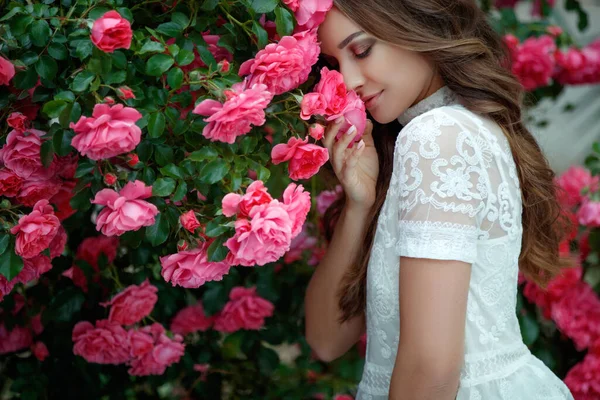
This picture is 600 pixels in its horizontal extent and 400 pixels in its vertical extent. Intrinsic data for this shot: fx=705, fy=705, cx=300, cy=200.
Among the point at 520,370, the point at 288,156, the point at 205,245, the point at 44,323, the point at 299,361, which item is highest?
the point at 288,156

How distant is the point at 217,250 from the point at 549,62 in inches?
77.9

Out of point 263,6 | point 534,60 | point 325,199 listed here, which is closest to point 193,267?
point 263,6

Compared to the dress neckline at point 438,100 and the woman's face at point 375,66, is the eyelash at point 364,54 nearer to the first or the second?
the woman's face at point 375,66

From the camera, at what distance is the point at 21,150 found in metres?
1.33

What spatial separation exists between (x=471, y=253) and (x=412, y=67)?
0.46 m

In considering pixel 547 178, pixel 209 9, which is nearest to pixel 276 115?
pixel 209 9

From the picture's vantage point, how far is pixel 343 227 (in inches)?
73.5

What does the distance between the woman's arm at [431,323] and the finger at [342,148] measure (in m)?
0.31

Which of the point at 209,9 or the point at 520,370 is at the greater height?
the point at 209,9

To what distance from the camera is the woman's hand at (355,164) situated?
1615 millimetres

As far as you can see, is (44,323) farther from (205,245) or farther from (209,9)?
(209,9)

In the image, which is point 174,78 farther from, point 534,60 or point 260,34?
point 534,60

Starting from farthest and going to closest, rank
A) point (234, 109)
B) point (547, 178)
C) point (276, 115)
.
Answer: point (547, 178), point (276, 115), point (234, 109)

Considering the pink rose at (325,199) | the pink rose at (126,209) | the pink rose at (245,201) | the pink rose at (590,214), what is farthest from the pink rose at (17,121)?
the pink rose at (590,214)
